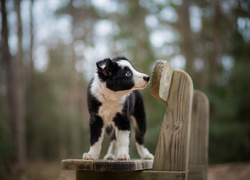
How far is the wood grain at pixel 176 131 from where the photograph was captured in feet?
9.28

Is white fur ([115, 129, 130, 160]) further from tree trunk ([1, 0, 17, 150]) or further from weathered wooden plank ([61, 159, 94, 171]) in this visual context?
tree trunk ([1, 0, 17, 150])

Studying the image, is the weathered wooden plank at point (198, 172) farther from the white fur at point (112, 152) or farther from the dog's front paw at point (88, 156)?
the dog's front paw at point (88, 156)

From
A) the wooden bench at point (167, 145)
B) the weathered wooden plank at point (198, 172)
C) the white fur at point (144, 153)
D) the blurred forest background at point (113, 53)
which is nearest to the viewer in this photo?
the wooden bench at point (167, 145)

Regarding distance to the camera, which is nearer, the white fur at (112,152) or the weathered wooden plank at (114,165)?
the weathered wooden plank at (114,165)

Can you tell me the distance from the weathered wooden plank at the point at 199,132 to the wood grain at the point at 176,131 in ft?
5.12

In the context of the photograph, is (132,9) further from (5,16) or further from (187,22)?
(5,16)

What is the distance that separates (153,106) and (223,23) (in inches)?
246

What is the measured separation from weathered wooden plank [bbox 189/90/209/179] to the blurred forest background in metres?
4.63

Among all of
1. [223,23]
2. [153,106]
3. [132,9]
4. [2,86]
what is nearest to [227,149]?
[153,106]

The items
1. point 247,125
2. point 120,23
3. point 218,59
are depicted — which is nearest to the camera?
point 247,125

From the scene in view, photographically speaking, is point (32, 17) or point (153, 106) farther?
point (32, 17)

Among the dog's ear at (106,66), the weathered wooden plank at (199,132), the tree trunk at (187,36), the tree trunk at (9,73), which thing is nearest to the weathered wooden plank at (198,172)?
the weathered wooden plank at (199,132)

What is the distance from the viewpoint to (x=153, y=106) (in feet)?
39.0

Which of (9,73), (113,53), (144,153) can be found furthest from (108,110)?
(113,53)
